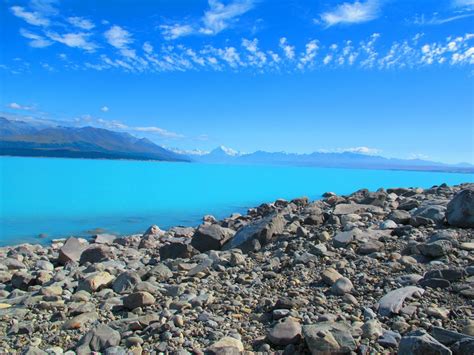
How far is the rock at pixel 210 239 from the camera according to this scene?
A: 8.02m

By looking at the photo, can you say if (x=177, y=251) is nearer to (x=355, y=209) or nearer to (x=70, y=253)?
(x=70, y=253)

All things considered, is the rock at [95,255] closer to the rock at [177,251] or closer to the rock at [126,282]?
the rock at [177,251]

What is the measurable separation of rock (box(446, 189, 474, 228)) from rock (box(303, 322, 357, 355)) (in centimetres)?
391

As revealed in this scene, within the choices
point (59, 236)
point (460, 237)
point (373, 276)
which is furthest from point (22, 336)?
point (59, 236)

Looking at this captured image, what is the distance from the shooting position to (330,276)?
15.2 feet

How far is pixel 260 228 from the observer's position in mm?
7449

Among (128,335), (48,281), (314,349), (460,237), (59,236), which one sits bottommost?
(59,236)

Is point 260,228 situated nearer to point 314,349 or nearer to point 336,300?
point 336,300

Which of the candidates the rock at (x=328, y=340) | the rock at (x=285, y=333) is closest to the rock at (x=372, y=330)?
the rock at (x=328, y=340)

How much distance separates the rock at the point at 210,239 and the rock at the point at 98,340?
14.3 feet

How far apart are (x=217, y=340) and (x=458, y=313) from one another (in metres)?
2.20

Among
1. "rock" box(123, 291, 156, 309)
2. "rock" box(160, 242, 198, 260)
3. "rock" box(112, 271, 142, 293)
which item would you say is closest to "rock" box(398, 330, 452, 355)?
"rock" box(123, 291, 156, 309)

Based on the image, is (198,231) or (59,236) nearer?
(198,231)

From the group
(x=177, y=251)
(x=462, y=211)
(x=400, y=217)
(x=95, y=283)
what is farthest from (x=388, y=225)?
(x=95, y=283)
